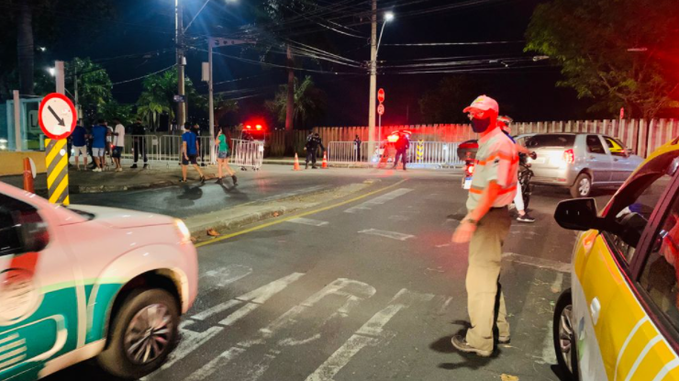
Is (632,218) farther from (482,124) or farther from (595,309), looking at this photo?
(482,124)

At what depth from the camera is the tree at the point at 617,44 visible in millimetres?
20234

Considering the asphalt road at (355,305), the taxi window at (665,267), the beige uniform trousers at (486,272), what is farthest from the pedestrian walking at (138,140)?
the taxi window at (665,267)

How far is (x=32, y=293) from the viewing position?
2.83 meters

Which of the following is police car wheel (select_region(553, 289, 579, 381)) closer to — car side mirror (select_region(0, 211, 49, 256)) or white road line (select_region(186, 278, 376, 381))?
white road line (select_region(186, 278, 376, 381))

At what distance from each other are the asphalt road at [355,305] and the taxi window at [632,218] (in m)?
1.44

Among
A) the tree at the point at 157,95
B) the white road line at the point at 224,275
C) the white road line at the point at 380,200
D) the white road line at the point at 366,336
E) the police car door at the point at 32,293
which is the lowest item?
the white road line at the point at 366,336

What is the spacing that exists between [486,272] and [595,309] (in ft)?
5.46

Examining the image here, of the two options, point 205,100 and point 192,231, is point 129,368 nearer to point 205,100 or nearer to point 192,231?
point 192,231

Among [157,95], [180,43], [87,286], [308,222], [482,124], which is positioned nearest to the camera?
[87,286]

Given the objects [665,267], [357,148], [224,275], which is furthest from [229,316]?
[357,148]

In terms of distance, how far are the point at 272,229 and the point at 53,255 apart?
5978 millimetres

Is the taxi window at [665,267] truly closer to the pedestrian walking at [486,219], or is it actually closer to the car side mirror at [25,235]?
the pedestrian walking at [486,219]

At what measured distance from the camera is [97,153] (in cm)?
1761

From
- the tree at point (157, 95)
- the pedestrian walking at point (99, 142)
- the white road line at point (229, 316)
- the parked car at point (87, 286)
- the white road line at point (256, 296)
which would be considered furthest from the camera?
the tree at point (157, 95)
